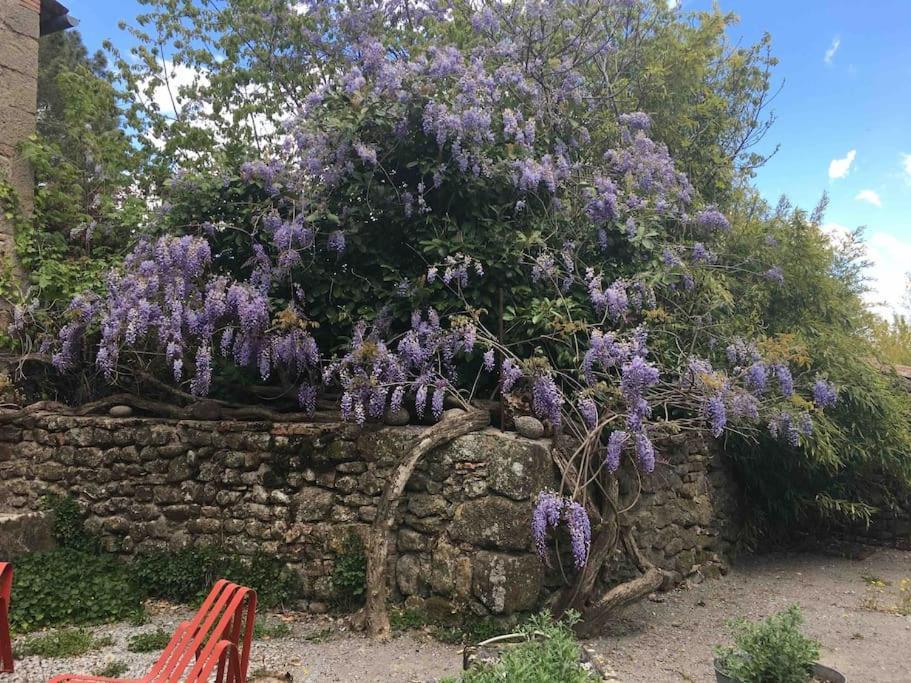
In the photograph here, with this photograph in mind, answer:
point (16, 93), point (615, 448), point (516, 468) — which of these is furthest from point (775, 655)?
point (16, 93)

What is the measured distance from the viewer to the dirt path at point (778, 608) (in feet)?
12.8

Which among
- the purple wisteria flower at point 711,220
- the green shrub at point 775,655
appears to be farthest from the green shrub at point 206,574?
the purple wisteria flower at point 711,220

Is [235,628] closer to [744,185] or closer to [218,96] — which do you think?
[744,185]

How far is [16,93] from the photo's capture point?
6121 millimetres

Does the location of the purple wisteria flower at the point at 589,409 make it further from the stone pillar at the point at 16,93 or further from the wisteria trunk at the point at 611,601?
the stone pillar at the point at 16,93

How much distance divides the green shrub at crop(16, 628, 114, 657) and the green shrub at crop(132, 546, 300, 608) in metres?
0.73

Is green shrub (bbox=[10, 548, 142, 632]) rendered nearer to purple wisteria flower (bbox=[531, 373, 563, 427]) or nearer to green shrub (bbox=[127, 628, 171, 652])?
green shrub (bbox=[127, 628, 171, 652])

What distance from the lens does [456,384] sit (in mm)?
4762

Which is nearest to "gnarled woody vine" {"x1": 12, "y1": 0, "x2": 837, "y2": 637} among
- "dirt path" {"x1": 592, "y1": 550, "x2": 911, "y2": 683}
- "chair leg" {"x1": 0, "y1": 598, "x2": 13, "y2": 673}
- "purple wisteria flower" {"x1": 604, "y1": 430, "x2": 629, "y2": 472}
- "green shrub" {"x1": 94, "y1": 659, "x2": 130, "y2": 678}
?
"purple wisteria flower" {"x1": 604, "y1": 430, "x2": 629, "y2": 472}

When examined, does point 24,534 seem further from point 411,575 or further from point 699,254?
point 699,254

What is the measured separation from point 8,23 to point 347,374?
15.9 feet

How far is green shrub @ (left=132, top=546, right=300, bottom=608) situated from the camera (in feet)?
14.6

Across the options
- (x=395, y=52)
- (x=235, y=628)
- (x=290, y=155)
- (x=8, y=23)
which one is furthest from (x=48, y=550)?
(x=395, y=52)

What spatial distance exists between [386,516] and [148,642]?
1.50m
